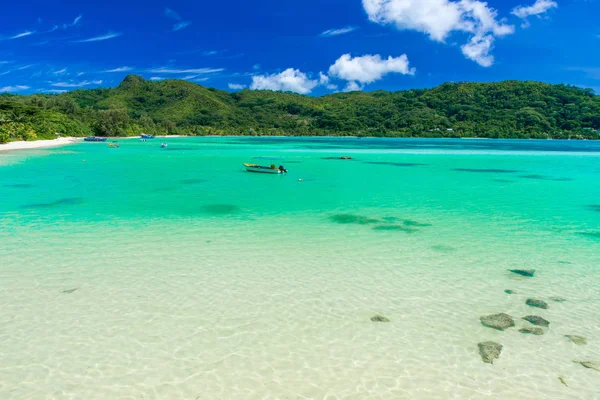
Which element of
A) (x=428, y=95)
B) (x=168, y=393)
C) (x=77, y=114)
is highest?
(x=428, y=95)

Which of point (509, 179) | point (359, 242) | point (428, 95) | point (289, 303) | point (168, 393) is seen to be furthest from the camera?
point (428, 95)

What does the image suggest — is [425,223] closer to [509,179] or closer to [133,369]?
[133,369]

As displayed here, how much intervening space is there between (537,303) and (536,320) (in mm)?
802

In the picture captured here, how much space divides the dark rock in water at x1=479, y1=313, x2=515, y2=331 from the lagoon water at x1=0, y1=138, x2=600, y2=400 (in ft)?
0.44

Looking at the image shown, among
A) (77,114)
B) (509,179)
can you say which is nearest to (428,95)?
(77,114)

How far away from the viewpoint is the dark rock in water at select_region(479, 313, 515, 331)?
636cm

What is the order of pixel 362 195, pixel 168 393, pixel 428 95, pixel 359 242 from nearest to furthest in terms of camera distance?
pixel 168 393 → pixel 359 242 → pixel 362 195 → pixel 428 95

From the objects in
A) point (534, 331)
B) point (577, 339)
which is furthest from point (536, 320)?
point (577, 339)

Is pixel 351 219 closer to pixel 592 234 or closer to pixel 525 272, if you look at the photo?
pixel 525 272

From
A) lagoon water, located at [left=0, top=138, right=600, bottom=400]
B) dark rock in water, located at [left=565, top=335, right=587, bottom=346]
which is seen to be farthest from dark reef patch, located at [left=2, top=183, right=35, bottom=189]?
dark rock in water, located at [left=565, top=335, right=587, bottom=346]

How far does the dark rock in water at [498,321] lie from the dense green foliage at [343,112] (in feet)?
307

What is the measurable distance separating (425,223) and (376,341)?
8589mm

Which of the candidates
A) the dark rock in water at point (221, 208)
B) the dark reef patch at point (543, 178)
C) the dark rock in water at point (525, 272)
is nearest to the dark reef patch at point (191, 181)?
the dark rock in water at point (221, 208)

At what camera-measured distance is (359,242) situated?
36.6ft
